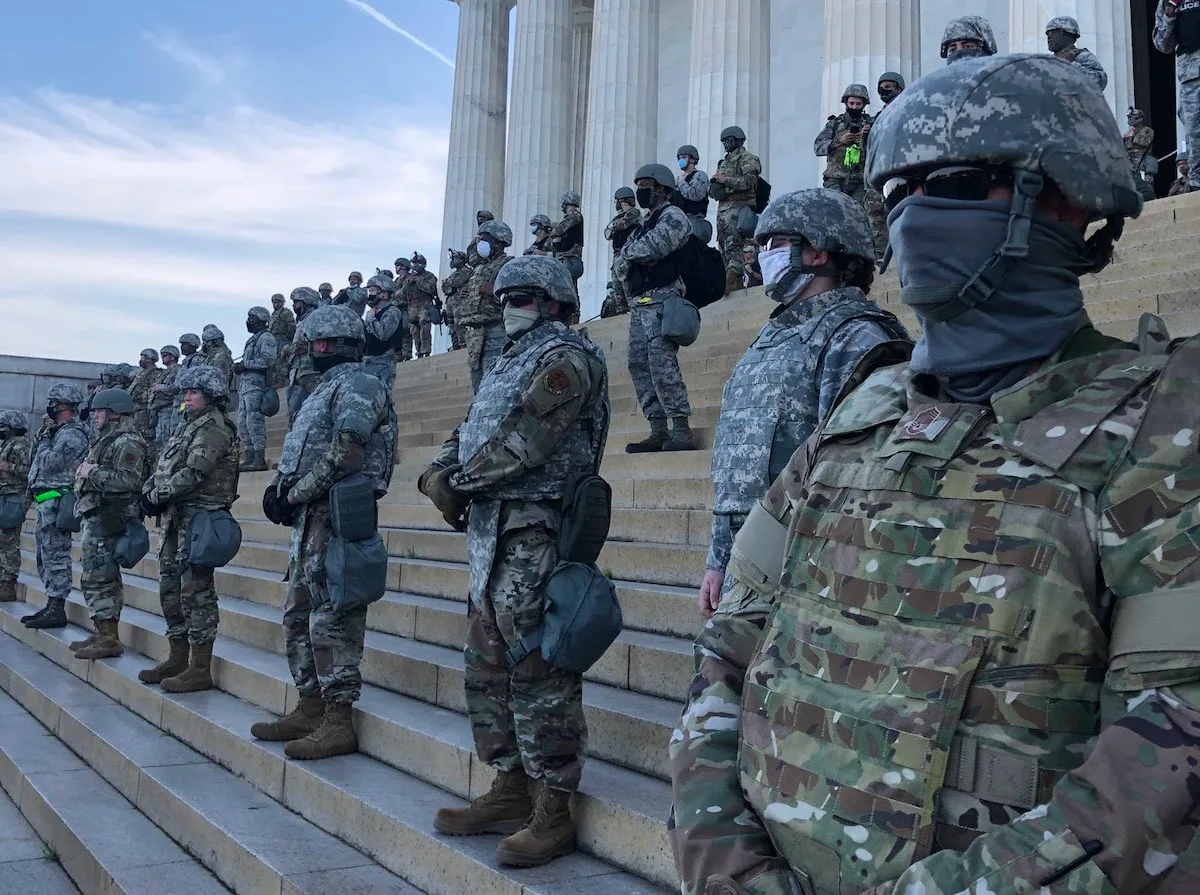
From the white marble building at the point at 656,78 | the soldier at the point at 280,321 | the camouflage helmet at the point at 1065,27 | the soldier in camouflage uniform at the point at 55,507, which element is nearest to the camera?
the camouflage helmet at the point at 1065,27

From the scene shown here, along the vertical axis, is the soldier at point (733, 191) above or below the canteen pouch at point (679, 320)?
above

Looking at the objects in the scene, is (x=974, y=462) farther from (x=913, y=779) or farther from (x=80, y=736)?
(x=80, y=736)

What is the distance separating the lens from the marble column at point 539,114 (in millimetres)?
18688

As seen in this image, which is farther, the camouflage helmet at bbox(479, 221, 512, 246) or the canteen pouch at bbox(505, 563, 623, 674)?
the camouflage helmet at bbox(479, 221, 512, 246)

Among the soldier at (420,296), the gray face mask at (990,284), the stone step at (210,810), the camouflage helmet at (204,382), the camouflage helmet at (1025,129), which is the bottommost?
the stone step at (210,810)

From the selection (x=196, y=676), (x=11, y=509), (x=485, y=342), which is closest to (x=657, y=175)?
(x=485, y=342)

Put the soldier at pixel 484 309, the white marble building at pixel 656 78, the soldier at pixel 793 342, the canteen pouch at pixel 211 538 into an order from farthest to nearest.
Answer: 1. the white marble building at pixel 656 78
2. the soldier at pixel 484 309
3. the canteen pouch at pixel 211 538
4. the soldier at pixel 793 342

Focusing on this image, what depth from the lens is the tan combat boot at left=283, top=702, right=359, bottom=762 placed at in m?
4.49

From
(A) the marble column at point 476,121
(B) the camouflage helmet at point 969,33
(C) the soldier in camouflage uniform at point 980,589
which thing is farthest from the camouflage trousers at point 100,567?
(A) the marble column at point 476,121

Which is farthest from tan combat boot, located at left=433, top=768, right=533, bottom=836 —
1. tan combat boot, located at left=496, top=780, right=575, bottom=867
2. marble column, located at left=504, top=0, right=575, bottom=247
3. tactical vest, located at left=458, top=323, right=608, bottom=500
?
marble column, located at left=504, top=0, right=575, bottom=247

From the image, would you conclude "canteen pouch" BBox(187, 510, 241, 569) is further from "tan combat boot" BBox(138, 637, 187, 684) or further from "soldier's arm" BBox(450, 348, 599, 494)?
"soldier's arm" BBox(450, 348, 599, 494)

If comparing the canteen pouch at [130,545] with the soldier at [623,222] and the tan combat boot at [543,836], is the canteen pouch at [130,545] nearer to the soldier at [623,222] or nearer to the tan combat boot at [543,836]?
the soldier at [623,222]

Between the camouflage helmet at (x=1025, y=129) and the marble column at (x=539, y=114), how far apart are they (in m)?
17.6

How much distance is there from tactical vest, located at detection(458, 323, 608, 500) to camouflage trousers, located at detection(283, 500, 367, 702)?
1.18 meters
